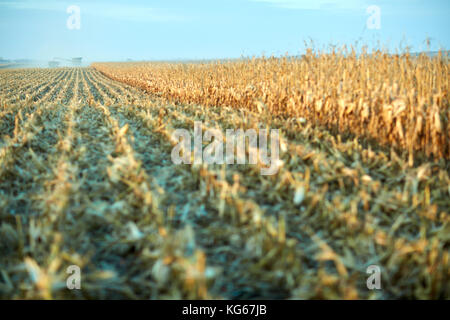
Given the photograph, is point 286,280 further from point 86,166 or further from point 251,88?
point 251,88

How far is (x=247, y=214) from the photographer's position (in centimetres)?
257

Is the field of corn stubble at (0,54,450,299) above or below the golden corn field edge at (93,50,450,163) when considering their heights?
below

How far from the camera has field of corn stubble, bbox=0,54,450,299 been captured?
1938 millimetres

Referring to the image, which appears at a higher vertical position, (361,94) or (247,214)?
(361,94)

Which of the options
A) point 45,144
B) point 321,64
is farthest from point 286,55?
point 45,144

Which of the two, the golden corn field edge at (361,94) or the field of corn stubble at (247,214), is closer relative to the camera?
the field of corn stubble at (247,214)

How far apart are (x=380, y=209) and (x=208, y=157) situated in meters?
2.07

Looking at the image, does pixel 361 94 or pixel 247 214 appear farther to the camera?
pixel 361 94

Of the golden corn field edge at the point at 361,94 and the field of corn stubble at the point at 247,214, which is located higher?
the golden corn field edge at the point at 361,94

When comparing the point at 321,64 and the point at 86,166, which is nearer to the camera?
the point at 86,166

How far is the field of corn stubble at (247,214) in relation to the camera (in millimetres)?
1938

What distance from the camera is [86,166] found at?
3.90 m

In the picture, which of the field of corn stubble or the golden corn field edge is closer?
the field of corn stubble
